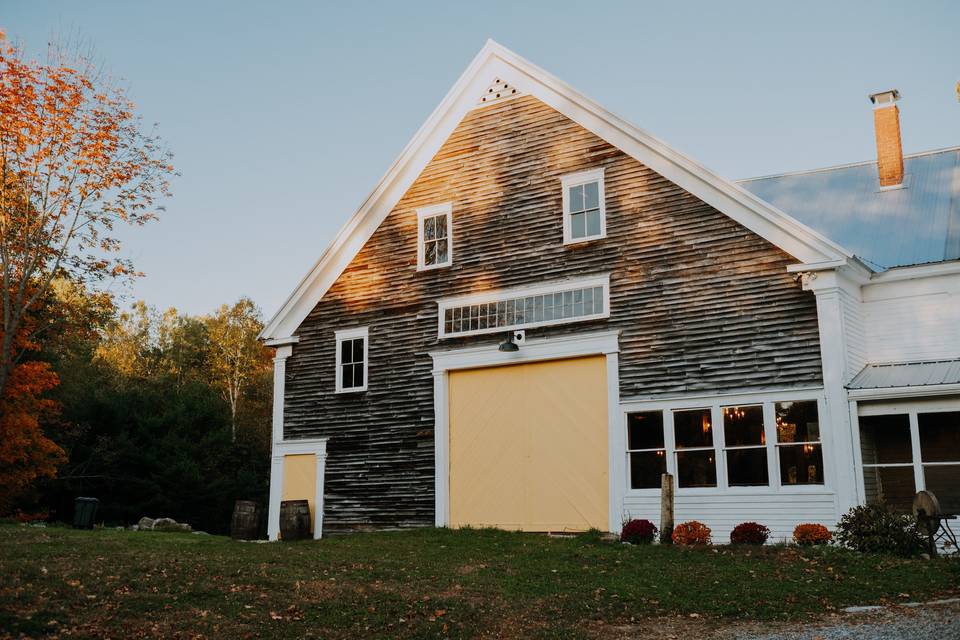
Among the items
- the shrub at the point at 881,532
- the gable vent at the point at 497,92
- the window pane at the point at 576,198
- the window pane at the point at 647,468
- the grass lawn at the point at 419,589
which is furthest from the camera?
the gable vent at the point at 497,92

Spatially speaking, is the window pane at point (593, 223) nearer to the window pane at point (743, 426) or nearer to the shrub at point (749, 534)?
the window pane at point (743, 426)

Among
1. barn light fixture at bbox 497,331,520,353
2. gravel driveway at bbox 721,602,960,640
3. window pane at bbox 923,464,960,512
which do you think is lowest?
gravel driveway at bbox 721,602,960,640

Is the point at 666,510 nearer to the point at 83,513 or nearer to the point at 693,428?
the point at 693,428

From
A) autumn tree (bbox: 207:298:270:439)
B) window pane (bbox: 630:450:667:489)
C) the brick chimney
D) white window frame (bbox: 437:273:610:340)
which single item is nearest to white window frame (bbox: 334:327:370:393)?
white window frame (bbox: 437:273:610:340)

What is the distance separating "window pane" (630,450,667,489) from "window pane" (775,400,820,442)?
2.21 metres

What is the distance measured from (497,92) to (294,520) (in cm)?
1064

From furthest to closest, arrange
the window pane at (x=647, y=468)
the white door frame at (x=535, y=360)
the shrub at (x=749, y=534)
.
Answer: the white door frame at (x=535, y=360)
the window pane at (x=647, y=468)
the shrub at (x=749, y=534)

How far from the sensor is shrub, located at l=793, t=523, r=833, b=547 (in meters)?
14.3

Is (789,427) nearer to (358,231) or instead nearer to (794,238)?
(794,238)

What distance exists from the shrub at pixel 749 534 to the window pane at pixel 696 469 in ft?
4.46

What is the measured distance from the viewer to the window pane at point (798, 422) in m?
15.3

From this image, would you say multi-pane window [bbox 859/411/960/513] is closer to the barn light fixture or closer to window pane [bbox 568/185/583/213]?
the barn light fixture

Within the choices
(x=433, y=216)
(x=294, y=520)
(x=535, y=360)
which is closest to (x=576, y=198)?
(x=535, y=360)

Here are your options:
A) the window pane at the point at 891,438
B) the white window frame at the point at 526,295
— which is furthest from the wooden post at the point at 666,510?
the window pane at the point at 891,438
